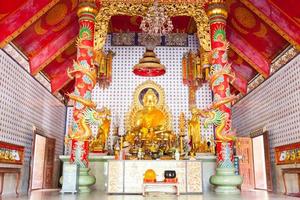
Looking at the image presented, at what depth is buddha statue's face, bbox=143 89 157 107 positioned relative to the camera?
12.0 m

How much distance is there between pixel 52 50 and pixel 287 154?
7.05 metres

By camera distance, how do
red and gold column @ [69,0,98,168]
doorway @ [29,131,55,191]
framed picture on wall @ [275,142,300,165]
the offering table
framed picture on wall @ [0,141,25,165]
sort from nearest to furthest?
the offering table → framed picture on wall @ [0,141,25,165] → red and gold column @ [69,0,98,168] → framed picture on wall @ [275,142,300,165] → doorway @ [29,131,55,191]

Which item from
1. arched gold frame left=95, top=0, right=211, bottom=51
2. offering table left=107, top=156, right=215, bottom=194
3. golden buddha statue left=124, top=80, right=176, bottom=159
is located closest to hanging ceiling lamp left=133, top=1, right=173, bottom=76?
arched gold frame left=95, top=0, right=211, bottom=51

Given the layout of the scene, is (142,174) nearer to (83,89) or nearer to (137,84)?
(83,89)

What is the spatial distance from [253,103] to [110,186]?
5.98 m

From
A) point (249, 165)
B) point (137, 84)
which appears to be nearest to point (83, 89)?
point (137, 84)

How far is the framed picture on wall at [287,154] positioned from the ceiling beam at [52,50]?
22.2ft

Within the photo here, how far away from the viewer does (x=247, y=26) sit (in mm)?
9117

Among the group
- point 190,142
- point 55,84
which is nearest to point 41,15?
point 55,84

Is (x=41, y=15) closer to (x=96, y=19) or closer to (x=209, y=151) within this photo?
(x=96, y=19)

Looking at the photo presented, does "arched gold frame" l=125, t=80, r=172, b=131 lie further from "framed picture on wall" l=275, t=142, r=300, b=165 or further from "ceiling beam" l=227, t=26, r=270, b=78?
"framed picture on wall" l=275, t=142, r=300, b=165

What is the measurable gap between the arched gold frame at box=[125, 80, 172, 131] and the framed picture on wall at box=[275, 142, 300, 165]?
419cm

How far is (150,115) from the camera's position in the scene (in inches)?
464

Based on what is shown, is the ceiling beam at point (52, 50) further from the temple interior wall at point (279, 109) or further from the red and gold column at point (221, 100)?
the temple interior wall at point (279, 109)
